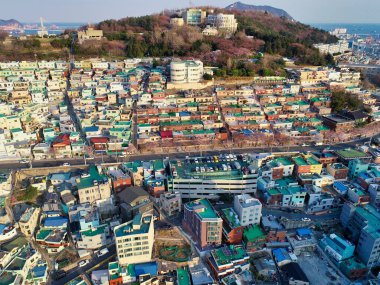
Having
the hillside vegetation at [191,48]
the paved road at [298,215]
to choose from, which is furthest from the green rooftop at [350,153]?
the hillside vegetation at [191,48]

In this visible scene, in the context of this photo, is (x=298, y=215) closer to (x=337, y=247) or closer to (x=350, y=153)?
(x=337, y=247)

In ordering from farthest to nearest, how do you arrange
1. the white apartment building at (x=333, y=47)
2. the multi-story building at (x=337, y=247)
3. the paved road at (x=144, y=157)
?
the white apartment building at (x=333, y=47), the paved road at (x=144, y=157), the multi-story building at (x=337, y=247)

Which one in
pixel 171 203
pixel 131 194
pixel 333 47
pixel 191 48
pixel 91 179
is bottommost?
pixel 171 203

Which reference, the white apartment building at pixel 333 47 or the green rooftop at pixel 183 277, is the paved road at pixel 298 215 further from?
the white apartment building at pixel 333 47

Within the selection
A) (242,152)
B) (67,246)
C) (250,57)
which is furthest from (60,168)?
(250,57)

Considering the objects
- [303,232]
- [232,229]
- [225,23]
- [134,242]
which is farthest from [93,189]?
[225,23]

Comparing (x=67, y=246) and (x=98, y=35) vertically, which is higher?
(x=98, y=35)

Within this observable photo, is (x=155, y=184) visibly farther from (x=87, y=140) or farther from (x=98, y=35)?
(x=98, y=35)
